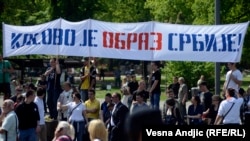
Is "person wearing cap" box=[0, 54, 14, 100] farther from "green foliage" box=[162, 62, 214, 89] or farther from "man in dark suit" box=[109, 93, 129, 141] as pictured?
"green foliage" box=[162, 62, 214, 89]

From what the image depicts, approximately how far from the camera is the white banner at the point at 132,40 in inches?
645

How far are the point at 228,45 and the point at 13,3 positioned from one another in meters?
36.8

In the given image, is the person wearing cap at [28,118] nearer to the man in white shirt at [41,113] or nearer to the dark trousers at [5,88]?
the man in white shirt at [41,113]

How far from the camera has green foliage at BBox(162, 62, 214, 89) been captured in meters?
35.8

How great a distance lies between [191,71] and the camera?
118ft

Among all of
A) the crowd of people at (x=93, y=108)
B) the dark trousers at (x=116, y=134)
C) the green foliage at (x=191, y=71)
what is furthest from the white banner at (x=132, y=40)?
the green foliage at (x=191, y=71)

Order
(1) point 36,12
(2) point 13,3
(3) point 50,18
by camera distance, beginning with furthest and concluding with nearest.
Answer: (1) point 36,12
(3) point 50,18
(2) point 13,3

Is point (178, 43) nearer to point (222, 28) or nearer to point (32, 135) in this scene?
point (222, 28)

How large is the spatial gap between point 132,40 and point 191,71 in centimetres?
1899

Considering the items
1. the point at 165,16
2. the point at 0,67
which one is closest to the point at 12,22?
the point at 165,16

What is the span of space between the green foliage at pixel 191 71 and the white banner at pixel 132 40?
17825mm

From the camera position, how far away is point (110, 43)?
1764 centimetres

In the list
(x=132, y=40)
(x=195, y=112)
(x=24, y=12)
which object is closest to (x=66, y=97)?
(x=132, y=40)

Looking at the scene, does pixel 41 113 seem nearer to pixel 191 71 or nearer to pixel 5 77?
pixel 5 77
